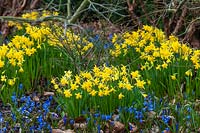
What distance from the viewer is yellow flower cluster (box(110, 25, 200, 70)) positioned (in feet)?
13.4

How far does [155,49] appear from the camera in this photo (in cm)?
426

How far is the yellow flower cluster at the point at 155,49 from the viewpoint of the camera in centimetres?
408

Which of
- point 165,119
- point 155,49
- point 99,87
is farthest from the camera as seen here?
point 155,49

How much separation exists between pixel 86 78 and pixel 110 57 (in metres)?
0.76

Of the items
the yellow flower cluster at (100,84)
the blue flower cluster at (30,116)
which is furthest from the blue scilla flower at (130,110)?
the blue flower cluster at (30,116)

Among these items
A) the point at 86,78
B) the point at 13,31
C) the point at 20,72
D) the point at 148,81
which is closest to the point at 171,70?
the point at 148,81

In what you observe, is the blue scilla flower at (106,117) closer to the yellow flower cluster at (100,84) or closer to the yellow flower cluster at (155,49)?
the yellow flower cluster at (100,84)

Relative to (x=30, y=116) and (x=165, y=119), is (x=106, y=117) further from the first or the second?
(x=30, y=116)

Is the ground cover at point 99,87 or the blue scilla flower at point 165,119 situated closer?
the blue scilla flower at point 165,119

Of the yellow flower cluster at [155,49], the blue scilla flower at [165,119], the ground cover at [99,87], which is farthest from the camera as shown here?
the yellow flower cluster at [155,49]

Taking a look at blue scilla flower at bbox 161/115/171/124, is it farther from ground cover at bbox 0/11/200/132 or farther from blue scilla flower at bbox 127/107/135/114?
blue scilla flower at bbox 127/107/135/114

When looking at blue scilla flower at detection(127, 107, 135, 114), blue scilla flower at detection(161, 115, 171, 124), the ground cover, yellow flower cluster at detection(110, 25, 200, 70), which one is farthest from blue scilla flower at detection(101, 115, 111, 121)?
yellow flower cluster at detection(110, 25, 200, 70)

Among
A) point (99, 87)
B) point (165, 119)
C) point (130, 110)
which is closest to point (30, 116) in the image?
point (99, 87)

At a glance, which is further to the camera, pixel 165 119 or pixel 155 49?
pixel 155 49
